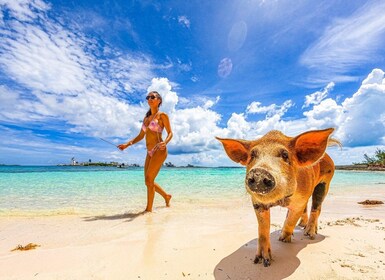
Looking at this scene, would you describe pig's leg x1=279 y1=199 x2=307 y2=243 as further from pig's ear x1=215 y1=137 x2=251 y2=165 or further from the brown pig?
pig's ear x1=215 y1=137 x2=251 y2=165

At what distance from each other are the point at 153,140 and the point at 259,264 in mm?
4099

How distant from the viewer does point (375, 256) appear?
105 inches

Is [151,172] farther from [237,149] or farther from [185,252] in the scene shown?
[237,149]

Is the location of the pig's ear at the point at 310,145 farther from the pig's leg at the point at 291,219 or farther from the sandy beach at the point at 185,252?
the sandy beach at the point at 185,252

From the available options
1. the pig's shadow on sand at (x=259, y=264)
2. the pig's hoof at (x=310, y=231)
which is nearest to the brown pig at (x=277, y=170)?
the pig's shadow on sand at (x=259, y=264)

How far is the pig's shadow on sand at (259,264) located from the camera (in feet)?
7.49

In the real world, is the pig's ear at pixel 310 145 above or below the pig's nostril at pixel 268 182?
above

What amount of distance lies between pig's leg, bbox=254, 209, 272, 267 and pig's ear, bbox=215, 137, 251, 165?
615mm

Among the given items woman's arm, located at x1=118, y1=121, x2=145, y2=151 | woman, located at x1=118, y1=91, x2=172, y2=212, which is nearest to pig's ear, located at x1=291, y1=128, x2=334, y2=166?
woman, located at x1=118, y1=91, x2=172, y2=212

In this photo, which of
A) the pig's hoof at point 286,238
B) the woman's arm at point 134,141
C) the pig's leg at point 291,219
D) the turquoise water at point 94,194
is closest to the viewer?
the pig's leg at point 291,219

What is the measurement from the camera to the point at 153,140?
608 cm

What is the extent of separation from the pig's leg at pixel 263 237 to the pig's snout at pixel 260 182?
57 cm

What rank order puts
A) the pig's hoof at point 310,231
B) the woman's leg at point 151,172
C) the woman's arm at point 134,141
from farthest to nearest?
1. the woman's arm at point 134,141
2. the woman's leg at point 151,172
3. the pig's hoof at point 310,231

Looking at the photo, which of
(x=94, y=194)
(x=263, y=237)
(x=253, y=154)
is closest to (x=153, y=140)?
(x=253, y=154)
